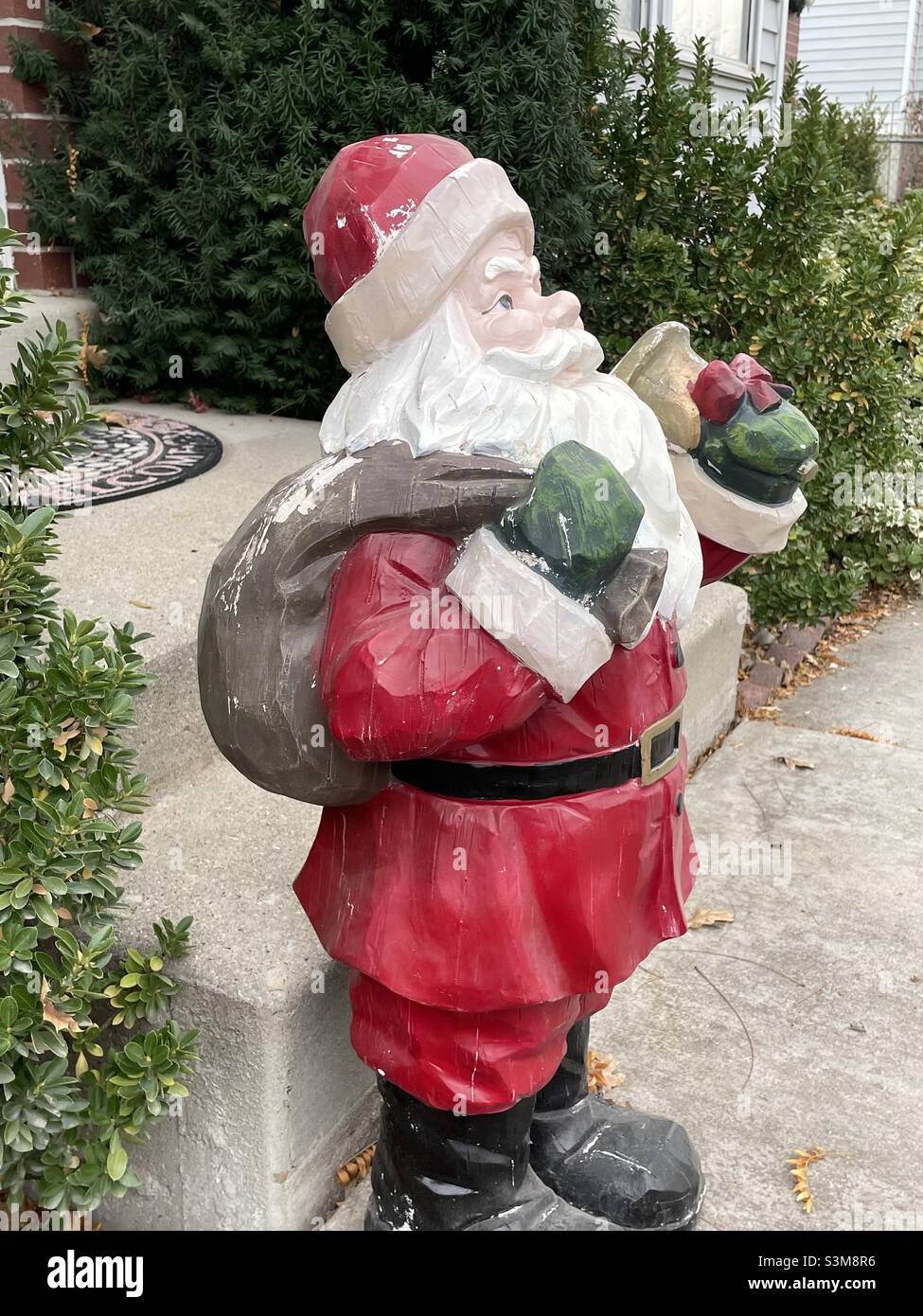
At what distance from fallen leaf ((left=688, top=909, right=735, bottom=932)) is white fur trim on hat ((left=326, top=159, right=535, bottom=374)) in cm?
210

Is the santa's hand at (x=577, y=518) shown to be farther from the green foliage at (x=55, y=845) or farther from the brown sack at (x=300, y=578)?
the green foliage at (x=55, y=845)

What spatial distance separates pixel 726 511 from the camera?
191 cm

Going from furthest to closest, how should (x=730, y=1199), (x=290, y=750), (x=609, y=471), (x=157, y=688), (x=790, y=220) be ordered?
(x=790, y=220) → (x=157, y=688) → (x=730, y=1199) → (x=290, y=750) → (x=609, y=471)

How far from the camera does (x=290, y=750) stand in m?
1.52

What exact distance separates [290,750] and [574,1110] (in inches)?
41.2

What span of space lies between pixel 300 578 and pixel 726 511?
2.58 feet

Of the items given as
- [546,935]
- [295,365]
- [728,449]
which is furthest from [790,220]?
[546,935]

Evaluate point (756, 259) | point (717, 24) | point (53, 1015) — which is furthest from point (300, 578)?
point (717, 24)

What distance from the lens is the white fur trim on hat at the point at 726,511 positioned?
74.9 inches

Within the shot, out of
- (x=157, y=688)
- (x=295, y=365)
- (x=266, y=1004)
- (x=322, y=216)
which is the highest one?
(x=322, y=216)

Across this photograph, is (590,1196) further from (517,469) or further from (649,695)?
(517,469)

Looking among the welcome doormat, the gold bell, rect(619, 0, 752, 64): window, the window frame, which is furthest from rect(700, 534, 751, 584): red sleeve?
the window frame

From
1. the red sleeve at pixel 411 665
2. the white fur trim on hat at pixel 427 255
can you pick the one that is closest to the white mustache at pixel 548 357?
the white fur trim on hat at pixel 427 255

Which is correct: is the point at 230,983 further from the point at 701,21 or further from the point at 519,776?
the point at 701,21
